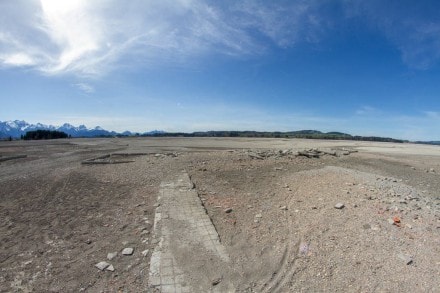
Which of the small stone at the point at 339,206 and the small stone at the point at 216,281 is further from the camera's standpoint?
the small stone at the point at 339,206

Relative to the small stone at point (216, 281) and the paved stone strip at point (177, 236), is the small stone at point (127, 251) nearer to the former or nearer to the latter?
the paved stone strip at point (177, 236)

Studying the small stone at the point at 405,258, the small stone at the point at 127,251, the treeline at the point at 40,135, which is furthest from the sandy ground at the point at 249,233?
the treeline at the point at 40,135

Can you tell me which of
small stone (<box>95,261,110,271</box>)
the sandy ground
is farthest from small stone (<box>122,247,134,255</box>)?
small stone (<box>95,261,110,271</box>)

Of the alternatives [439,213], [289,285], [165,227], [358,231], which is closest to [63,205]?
[165,227]

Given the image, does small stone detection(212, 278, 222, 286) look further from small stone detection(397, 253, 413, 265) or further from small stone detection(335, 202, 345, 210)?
small stone detection(335, 202, 345, 210)

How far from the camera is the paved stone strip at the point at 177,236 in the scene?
14.8ft

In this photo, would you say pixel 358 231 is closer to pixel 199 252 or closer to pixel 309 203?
pixel 309 203

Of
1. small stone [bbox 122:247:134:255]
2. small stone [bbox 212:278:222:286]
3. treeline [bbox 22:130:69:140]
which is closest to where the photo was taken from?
small stone [bbox 212:278:222:286]

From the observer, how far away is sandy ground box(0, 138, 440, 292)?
4586 mm

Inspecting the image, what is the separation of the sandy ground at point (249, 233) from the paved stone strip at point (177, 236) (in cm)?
20

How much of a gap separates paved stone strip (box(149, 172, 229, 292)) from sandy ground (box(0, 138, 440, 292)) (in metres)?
0.20

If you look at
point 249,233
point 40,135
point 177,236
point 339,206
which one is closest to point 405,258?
point 339,206

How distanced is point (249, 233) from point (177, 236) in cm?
165

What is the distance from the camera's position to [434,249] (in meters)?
5.36
